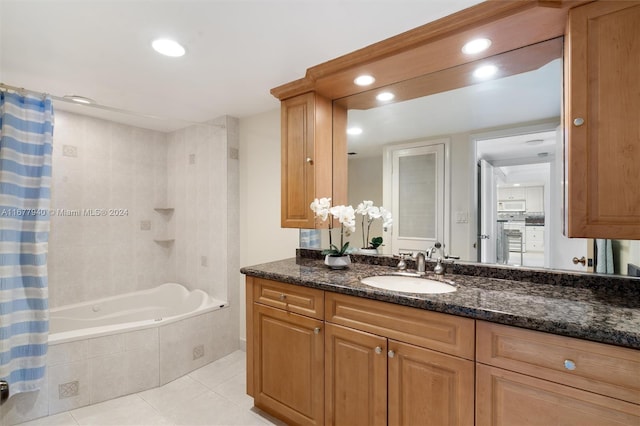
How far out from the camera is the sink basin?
64.0 inches

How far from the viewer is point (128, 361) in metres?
2.22

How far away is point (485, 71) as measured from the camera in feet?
5.33

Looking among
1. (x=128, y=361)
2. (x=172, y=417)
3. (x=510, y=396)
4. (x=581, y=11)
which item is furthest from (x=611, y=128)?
(x=128, y=361)

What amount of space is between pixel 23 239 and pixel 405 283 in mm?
2493

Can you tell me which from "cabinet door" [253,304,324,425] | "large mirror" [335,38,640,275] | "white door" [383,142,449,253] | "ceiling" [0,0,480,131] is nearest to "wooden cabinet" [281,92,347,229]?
"large mirror" [335,38,640,275]

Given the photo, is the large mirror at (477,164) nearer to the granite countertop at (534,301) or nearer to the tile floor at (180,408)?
the granite countertop at (534,301)

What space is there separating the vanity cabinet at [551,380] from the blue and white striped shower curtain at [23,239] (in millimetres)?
2606

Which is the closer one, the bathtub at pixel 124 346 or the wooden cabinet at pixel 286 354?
the wooden cabinet at pixel 286 354

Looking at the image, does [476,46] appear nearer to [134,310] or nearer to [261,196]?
[261,196]

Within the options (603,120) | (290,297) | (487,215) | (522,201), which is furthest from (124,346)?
(603,120)

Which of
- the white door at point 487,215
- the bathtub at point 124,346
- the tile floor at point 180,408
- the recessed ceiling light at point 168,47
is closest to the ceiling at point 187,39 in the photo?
the recessed ceiling light at point 168,47

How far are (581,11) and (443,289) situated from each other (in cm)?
132

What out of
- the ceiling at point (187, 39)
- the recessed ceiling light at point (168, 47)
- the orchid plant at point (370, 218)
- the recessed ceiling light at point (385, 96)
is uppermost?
the ceiling at point (187, 39)

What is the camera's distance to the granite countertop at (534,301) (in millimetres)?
941
